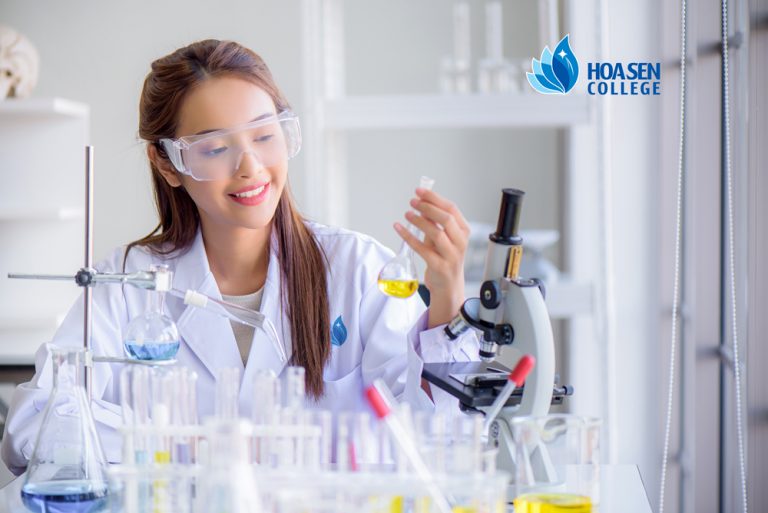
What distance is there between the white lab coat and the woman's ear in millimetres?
141

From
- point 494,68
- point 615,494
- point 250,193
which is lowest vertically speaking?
point 615,494

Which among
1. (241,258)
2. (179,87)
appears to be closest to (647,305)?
(241,258)

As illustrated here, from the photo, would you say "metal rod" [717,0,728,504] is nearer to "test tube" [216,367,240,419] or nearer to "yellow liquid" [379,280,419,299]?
"yellow liquid" [379,280,419,299]

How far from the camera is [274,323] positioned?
1.89 metres

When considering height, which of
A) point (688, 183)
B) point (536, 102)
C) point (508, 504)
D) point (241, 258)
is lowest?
point (508, 504)

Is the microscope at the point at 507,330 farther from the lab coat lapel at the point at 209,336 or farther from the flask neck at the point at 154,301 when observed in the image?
the lab coat lapel at the point at 209,336

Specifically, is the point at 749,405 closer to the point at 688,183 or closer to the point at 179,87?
the point at 688,183

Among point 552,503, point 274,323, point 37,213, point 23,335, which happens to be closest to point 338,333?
point 274,323

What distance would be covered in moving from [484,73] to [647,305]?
996 millimetres

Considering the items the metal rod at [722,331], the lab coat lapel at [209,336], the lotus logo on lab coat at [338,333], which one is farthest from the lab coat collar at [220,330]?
the metal rod at [722,331]

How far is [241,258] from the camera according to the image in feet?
6.59

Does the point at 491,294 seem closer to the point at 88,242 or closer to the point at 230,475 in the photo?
the point at 230,475

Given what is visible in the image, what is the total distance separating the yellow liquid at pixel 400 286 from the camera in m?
1.30

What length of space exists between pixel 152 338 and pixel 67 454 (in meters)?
0.18
